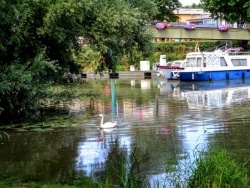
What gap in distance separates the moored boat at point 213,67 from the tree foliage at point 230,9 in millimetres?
9601

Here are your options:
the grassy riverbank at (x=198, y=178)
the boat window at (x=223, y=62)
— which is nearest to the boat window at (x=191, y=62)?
the boat window at (x=223, y=62)

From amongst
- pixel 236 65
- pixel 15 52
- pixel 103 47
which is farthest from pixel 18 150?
pixel 236 65

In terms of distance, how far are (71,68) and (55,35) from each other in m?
4.16

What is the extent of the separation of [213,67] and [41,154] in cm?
3862

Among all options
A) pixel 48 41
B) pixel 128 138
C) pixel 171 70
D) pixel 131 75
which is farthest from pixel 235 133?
pixel 131 75

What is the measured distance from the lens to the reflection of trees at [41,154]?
42.4 feet

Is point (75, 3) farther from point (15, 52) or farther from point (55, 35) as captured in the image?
point (15, 52)

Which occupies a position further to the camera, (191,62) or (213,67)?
(191,62)

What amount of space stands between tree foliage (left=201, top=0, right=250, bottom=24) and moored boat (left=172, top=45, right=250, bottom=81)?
9601 millimetres

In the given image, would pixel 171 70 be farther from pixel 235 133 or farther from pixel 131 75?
pixel 235 133

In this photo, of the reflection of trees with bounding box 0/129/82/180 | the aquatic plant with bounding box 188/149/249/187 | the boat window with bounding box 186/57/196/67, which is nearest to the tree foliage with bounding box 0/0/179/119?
the reflection of trees with bounding box 0/129/82/180

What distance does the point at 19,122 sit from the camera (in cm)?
2119

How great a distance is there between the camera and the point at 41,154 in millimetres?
15383

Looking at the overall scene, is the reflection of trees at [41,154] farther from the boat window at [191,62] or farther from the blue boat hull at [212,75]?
the boat window at [191,62]
